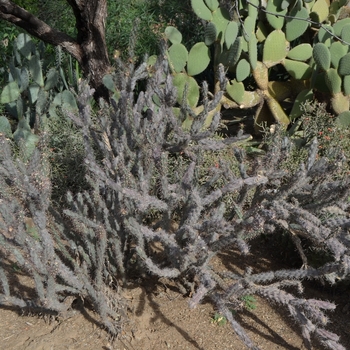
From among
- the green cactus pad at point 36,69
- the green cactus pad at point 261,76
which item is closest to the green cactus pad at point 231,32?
the green cactus pad at point 261,76

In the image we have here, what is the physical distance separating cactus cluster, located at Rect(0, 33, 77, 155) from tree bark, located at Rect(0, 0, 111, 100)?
5.0 inches

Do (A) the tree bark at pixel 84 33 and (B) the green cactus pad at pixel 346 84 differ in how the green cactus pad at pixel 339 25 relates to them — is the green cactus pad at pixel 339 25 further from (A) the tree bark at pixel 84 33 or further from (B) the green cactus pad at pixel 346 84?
(A) the tree bark at pixel 84 33

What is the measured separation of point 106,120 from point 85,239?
65 cm

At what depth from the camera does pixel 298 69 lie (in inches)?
179

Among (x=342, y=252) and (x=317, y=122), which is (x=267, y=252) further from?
(x=317, y=122)

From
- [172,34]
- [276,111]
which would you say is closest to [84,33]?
[172,34]

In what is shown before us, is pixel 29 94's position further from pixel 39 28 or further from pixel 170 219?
pixel 170 219

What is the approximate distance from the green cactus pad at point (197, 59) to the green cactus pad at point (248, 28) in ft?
1.15

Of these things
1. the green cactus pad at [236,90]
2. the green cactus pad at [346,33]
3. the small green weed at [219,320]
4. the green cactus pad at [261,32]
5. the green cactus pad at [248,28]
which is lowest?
the small green weed at [219,320]

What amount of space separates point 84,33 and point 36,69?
48cm

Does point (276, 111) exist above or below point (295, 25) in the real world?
below

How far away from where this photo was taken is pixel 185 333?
248cm

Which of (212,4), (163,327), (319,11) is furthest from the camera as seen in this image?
(319,11)

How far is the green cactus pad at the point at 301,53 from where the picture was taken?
180 inches
